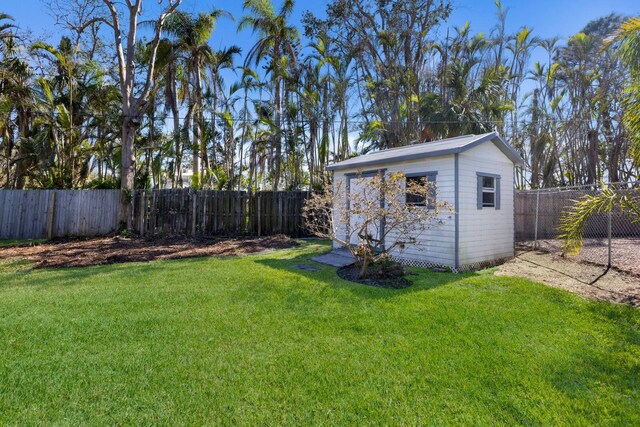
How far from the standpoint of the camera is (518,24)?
16391mm

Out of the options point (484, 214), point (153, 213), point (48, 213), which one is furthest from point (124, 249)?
point (484, 214)

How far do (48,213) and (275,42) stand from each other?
1101 cm

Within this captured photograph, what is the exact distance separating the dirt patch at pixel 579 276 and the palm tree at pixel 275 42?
978 centimetres

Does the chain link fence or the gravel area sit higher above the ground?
the chain link fence

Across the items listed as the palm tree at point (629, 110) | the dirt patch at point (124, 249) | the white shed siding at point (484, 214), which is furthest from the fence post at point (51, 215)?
the palm tree at point (629, 110)

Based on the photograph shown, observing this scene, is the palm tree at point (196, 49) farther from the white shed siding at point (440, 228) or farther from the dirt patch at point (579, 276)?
the dirt patch at point (579, 276)

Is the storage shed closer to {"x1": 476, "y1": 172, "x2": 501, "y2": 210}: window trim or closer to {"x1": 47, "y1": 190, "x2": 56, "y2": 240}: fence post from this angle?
{"x1": 476, "y1": 172, "x2": 501, "y2": 210}: window trim

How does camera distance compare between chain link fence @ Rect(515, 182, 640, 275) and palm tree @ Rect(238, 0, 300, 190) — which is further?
palm tree @ Rect(238, 0, 300, 190)

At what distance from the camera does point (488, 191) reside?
24.4 ft

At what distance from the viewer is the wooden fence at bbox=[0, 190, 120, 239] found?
33.4ft

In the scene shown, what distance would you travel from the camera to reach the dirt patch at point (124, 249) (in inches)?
282

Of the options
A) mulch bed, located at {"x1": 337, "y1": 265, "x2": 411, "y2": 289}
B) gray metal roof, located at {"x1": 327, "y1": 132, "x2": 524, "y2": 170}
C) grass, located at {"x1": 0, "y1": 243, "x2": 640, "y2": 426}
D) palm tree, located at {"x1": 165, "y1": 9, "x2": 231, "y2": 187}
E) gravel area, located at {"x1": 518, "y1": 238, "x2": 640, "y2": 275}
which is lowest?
grass, located at {"x1": 0, "y1": 243, "x2": 640, "y2": 426}

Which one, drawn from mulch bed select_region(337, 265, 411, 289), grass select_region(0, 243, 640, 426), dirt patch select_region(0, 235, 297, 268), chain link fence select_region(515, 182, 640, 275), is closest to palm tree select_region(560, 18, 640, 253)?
grass select_region(0, 243, 640, 426)

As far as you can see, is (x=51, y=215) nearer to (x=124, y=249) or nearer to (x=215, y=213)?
(x=124, y=249)
